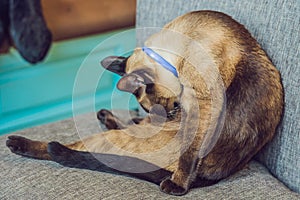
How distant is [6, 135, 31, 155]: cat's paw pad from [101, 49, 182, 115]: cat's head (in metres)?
0.23

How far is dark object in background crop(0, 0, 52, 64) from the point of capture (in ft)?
5.22

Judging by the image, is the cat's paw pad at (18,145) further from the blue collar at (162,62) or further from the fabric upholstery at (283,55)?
the fabric upholstery at (283,55)

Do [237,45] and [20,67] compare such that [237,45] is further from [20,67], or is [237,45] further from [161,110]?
[20,67]

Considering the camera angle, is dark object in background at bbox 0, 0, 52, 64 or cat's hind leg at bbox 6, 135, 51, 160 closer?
cat's hind leg at bbox 6, 135, 51, 160

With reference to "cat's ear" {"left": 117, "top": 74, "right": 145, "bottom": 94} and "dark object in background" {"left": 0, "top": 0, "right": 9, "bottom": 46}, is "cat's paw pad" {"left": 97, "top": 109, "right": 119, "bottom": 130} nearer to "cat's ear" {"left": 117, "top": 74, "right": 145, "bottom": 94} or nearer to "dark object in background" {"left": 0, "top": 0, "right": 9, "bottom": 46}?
"cat's ear" {"left": 117, "top": 74, "right": 145, "bottom": 94}

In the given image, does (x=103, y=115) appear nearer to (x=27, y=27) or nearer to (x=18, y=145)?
(x=18, y=145)

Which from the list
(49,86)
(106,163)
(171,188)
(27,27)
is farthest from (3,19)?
(171,188)

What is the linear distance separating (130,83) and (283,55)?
28 centimetres

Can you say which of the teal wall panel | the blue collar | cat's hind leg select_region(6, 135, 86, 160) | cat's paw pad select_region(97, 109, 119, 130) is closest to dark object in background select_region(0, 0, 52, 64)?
the teal wall panel

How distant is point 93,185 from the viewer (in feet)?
2.99

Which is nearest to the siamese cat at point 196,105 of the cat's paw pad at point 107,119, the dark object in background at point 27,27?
the cat's paw pad at point 107,119

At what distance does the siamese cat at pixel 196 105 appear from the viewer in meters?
0.90

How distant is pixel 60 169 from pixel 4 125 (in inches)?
35.0

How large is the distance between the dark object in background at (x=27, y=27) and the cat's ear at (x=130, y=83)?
0.77 meters
